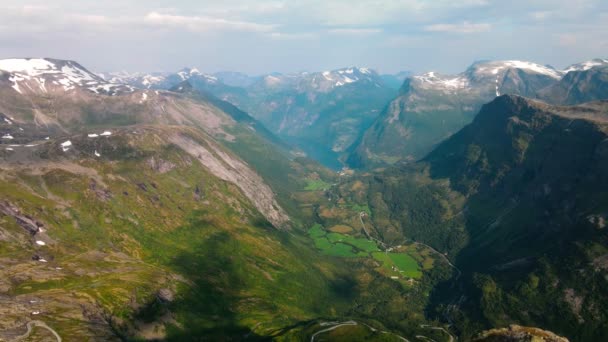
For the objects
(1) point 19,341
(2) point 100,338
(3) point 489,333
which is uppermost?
(3) point 489,333

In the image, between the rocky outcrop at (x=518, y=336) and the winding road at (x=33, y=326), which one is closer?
the rocky outcrop at (x=518, y=336)

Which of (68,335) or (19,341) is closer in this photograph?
(19,341)

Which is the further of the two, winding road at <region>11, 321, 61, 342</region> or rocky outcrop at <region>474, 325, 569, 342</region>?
winding road at <region>11, 321, 61, 342</region>

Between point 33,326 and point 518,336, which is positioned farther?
point 33,326

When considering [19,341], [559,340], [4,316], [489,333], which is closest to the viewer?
[559,340]

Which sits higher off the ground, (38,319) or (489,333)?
(489,333)

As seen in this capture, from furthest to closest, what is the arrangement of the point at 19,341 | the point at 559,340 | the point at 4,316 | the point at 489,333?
the point at 4,316 < the point at 19,341 < the point at 489,333 < the point at 559,340

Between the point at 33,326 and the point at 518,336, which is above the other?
the point at 518,336

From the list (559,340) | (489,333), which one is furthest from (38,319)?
(559,340)

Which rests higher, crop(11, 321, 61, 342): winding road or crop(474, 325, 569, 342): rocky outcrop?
crop(474, 325, 569, 342): rocky outcrop

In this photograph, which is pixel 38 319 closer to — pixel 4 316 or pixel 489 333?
pixel 4 316

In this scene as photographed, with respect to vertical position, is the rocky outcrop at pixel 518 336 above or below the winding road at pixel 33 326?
above
